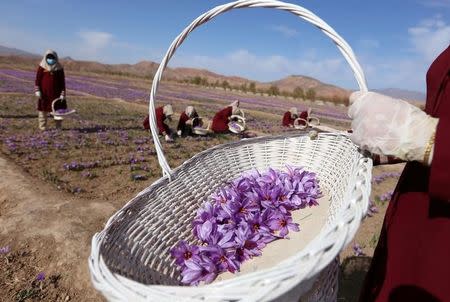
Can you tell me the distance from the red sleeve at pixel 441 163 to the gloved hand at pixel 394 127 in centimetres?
6

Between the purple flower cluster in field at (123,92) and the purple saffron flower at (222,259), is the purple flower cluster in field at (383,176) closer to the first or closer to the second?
the purple saffron flower at (222,259)

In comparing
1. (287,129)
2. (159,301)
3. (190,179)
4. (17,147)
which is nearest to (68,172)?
(17,147)

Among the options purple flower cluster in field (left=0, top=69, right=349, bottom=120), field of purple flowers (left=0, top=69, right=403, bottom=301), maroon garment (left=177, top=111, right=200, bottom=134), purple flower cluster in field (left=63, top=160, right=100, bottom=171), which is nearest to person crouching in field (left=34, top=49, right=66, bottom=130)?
field of purple flowers (left=0, top=69, right=403, bottom=301)

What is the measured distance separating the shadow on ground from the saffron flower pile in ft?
5.42

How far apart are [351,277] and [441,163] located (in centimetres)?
318

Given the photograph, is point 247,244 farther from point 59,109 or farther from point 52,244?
point 59,109

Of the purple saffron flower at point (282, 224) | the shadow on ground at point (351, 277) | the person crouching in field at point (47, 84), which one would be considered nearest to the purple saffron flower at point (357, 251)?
the shadow on ground at point (351, 277)

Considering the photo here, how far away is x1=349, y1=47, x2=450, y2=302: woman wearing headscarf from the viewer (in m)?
1.49

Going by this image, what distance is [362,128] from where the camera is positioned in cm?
166

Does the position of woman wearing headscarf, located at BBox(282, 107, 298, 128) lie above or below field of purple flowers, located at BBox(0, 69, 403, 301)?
above

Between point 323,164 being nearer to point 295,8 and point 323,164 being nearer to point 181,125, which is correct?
point 295,8

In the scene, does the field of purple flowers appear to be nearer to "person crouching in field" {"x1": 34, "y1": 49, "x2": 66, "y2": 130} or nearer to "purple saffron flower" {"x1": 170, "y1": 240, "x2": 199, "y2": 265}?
"person crouching in field" {"x1": 34, "y1": 49, "x2": 66, "y2": 130}

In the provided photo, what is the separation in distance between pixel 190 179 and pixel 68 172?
5442 millimetres

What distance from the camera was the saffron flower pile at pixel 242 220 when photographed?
7.16ft
